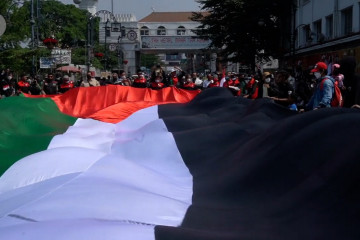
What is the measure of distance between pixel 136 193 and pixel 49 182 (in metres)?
0.77

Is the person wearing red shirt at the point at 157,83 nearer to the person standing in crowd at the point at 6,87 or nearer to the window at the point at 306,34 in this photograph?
the person standing in crowd at the point at 6,87

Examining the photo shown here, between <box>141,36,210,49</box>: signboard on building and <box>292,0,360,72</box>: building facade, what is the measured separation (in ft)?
67.2

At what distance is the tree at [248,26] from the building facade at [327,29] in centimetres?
170

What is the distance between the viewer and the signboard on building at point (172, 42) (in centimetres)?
5150

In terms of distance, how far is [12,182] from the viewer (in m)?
4.29

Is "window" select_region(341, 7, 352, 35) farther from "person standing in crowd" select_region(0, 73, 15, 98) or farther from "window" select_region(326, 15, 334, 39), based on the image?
"person standing in crowd" select_region(0, 73, 15, 98)

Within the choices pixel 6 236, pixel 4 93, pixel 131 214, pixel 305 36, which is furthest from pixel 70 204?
pixel 305 36

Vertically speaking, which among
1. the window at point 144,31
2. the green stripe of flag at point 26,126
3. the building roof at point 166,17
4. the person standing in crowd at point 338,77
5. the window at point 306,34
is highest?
the building roof at point 166,17

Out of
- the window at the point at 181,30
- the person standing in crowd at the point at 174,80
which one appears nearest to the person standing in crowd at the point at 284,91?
the person standing in crowd at the point at 174,80

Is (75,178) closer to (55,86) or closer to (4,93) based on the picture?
(55,86)

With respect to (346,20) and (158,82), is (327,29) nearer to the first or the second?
(346,20)

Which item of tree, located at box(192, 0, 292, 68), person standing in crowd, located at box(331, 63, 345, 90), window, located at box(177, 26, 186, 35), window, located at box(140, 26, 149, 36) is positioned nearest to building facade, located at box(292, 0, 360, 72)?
tree, located at box(192, 0, 292, 68)

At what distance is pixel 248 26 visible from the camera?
32.3 meters

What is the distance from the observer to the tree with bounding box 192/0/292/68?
32.1 m
